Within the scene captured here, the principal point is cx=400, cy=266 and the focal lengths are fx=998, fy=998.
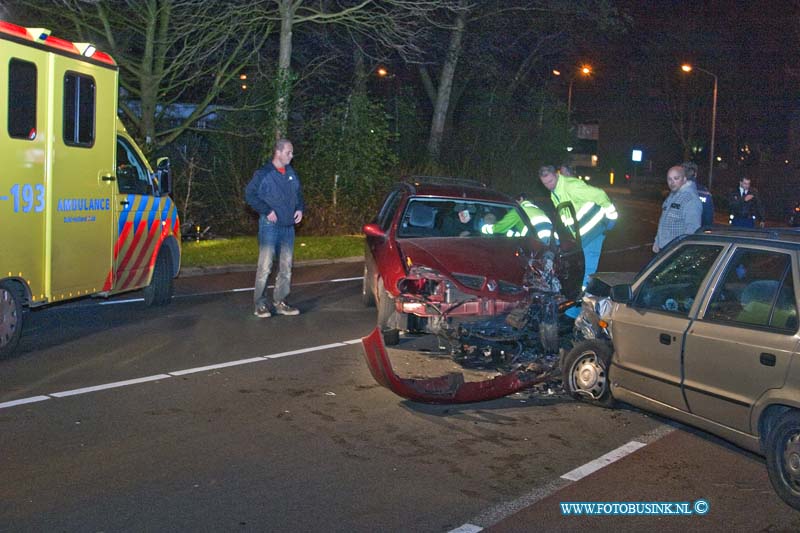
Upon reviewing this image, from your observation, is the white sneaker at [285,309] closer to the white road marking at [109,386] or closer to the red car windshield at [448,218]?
the red car windshield at [448,218]

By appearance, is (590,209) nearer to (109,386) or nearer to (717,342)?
(717,342)

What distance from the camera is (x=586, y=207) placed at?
1190 cm

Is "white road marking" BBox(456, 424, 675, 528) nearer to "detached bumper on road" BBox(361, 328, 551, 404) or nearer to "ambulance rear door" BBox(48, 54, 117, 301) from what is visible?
"detached bumper on road" BBox(361, 328, 551, 404)

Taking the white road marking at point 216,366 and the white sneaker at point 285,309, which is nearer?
the white road marking at point 216,366

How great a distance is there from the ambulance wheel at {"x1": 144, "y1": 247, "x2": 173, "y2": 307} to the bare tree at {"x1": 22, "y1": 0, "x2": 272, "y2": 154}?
6823 millimetres

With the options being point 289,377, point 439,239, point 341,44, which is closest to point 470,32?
point 341,44

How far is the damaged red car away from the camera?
30.9 ft

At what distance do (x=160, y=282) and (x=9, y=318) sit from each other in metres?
3.39

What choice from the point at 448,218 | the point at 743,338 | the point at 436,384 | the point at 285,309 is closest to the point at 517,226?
the point at 448,218

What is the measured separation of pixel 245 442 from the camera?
6.71 m

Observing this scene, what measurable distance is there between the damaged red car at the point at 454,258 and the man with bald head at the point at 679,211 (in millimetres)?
985

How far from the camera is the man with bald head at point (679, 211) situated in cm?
1046

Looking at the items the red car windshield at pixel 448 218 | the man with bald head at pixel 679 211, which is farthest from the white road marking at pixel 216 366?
the man with bald head at pixel 679 211

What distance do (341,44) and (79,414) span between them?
2478 cm
